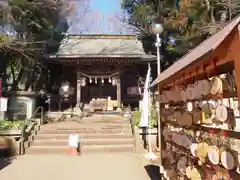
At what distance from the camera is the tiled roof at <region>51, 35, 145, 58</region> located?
1878 cm

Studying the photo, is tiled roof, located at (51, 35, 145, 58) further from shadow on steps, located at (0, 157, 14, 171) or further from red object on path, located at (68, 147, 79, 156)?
shadow on steps, located at (0, 157, 14, 171)

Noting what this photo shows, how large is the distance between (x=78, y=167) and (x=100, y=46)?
14.0 meters

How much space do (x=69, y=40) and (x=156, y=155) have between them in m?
14.9

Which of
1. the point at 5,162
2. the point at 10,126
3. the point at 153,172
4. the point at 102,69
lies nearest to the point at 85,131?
the point at 10,126

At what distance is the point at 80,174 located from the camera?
786cm

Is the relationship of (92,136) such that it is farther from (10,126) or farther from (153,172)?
(153,172)

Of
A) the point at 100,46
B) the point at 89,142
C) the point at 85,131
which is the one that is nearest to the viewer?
the point at 89,142

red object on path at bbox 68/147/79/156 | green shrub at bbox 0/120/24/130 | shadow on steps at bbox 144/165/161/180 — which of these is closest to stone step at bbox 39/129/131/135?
green shrub at bbox 0/120/24/130

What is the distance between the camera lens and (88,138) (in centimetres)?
1262

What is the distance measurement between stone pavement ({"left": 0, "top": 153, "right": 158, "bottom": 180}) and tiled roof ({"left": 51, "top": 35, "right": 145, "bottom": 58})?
9.25 metres

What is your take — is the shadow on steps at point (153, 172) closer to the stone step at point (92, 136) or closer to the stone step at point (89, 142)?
the stone step at point (89, 142)

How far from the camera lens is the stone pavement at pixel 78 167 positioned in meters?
7.55

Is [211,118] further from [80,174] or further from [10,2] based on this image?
[10,2]

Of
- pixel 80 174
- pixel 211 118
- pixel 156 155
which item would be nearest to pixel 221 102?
pixel 211 118
